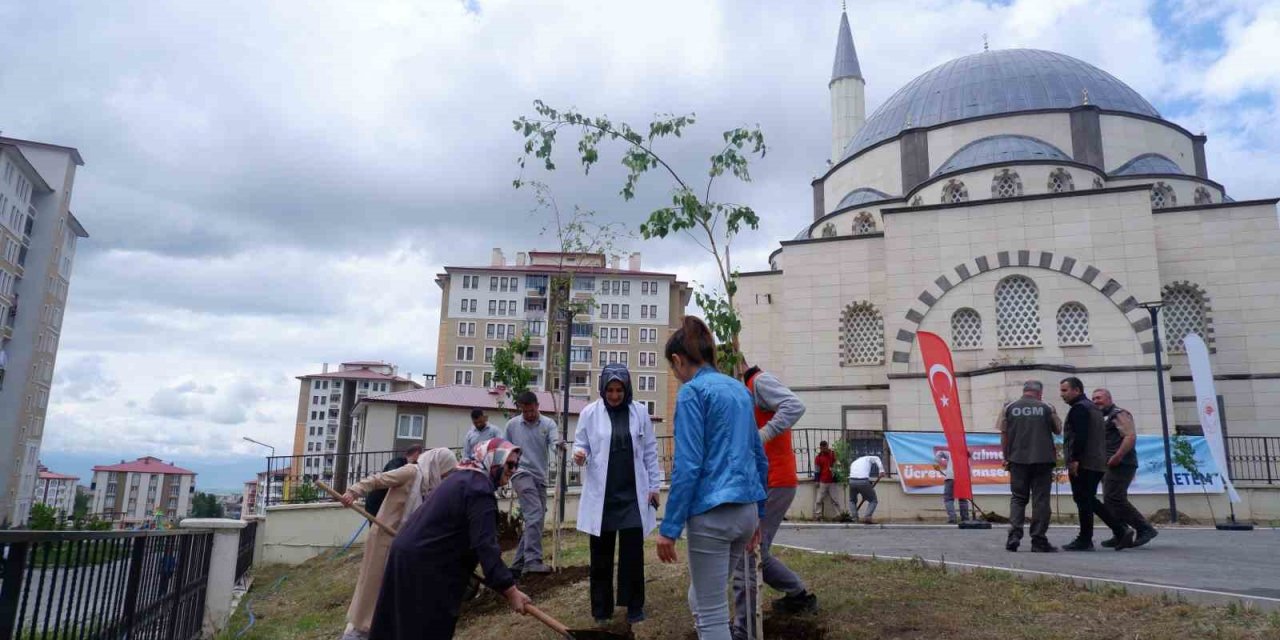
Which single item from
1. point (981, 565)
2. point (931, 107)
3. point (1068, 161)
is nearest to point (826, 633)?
point (981, 565)

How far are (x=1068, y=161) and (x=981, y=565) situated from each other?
24.6 meters

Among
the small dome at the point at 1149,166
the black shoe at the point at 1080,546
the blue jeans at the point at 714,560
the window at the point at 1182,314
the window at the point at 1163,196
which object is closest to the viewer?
the blue jeans at the point at 714,560

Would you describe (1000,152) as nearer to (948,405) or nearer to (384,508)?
(948,405)

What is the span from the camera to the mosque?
925 inches

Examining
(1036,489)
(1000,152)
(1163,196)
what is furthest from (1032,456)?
(1163,196)

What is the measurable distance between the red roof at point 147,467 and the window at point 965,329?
421ft

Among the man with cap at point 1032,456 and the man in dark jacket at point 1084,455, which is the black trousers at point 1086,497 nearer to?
the man in dark jacket at point 1084,455

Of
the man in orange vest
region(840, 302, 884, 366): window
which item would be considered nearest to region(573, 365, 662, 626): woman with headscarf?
the man in orange vest

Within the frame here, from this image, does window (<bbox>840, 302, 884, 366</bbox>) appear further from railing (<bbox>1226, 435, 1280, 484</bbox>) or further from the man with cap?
the man with cap

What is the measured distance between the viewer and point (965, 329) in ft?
82.7

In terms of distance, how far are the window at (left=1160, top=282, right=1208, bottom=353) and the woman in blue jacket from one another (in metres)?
26.6

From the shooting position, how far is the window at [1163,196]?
28688 mm

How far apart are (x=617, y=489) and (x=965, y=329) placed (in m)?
22.2

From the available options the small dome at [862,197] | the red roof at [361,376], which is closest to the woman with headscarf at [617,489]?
the small dome at [862,197]
